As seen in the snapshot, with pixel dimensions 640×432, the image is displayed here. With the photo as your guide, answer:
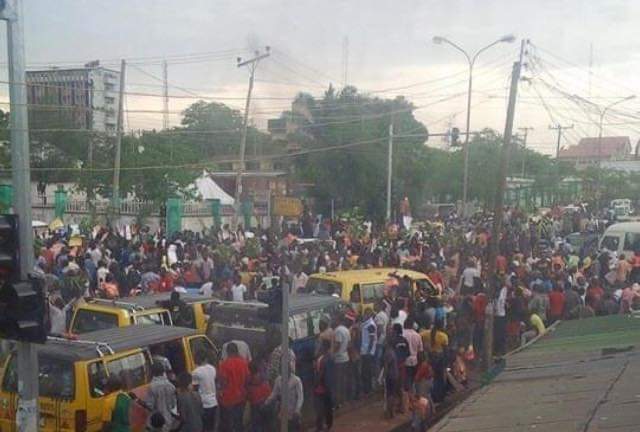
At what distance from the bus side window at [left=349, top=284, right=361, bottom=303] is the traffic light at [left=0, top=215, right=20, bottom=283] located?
22.8 feet

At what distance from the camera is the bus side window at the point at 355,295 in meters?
12.1

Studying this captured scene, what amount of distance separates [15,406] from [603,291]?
31.8ft

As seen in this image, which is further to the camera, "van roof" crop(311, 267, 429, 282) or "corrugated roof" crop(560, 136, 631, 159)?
"corrugated roof" crop(560, 136, 631, 159)

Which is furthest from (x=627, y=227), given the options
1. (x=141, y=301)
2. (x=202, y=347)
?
(x=202, y=347)

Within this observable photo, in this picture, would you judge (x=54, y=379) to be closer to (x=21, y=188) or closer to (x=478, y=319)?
(x=21, y=188)

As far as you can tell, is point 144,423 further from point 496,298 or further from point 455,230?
point 455,230

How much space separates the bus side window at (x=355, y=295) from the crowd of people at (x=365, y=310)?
43 cm

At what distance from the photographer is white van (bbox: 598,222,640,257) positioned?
20344 mm

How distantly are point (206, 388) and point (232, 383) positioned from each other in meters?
0.33

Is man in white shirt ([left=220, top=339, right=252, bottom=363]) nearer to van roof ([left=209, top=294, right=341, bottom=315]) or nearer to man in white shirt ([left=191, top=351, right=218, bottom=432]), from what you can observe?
man in white shirt ([left=191, top=351, right=218, bottom=432])

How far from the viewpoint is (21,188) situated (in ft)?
21.7

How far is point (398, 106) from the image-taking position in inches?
1471

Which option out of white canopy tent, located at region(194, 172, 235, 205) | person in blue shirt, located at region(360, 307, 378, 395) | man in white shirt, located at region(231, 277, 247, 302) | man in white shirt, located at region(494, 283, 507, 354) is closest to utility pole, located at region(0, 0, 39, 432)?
person in blue shirt, located at region(360, 307, 378, 395)

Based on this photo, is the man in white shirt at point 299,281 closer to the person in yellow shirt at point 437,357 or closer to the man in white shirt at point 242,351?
the person in yellow shirt at point 437,357
